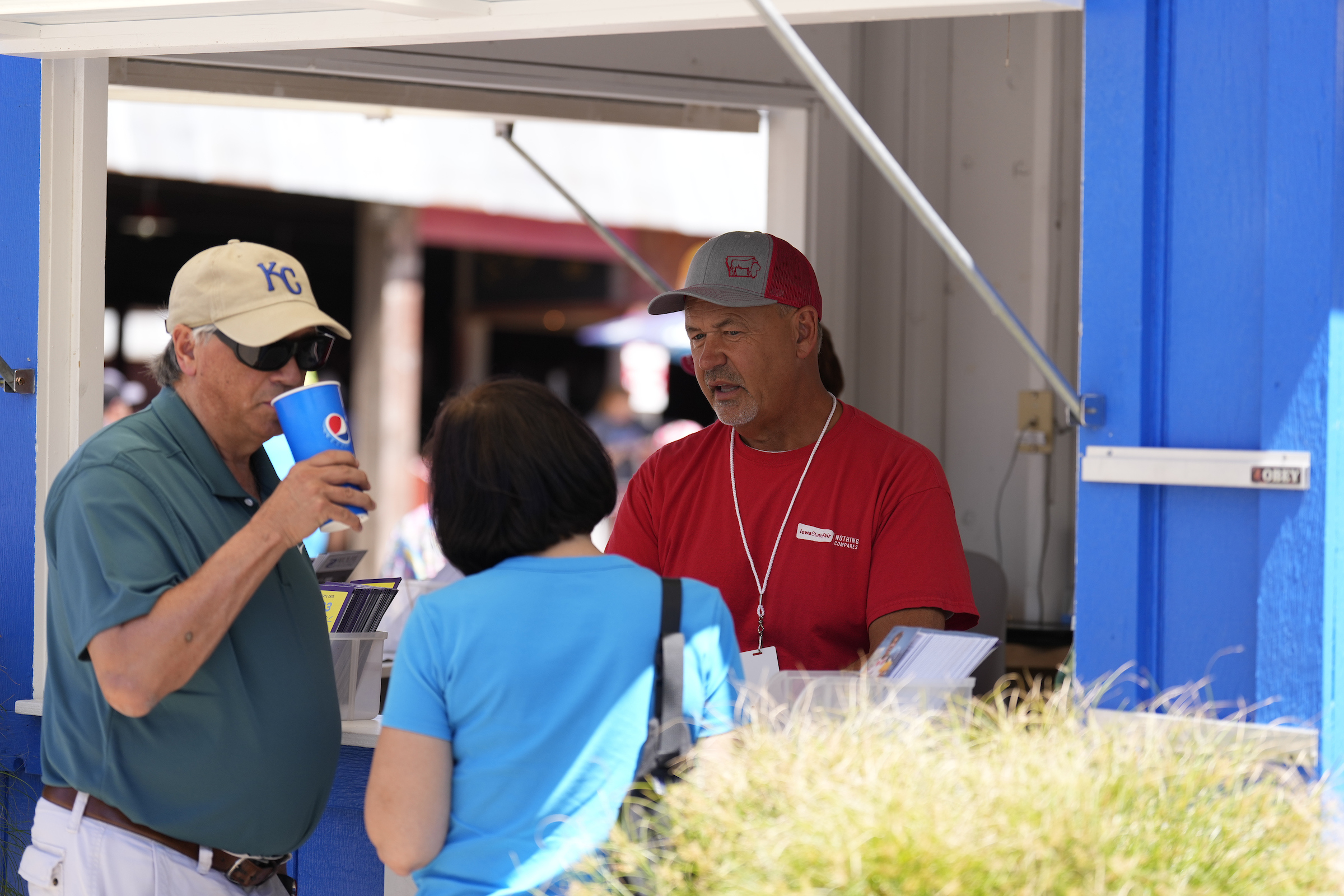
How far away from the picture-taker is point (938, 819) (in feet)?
4.41

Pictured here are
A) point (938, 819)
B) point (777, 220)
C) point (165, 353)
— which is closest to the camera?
point (938, 819)

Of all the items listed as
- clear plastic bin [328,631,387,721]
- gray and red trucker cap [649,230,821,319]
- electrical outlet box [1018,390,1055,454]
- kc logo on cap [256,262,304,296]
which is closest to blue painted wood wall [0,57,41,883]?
clear plastic bin [328,631,387,721]

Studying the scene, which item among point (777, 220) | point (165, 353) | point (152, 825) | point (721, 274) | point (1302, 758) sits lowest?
point (152, 825)

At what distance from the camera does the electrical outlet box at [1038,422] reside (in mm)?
4148

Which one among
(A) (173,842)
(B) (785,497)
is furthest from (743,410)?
(A) (173,842)

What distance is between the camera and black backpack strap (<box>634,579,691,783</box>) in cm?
159

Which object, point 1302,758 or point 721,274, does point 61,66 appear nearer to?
point 721,274

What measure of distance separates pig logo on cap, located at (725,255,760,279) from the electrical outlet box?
70.4 inches

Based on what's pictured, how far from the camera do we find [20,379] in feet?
9.52

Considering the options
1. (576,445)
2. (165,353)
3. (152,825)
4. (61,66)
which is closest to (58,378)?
(61,66)

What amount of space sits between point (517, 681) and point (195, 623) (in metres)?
0.49

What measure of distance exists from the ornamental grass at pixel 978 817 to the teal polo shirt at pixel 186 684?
644 millimetres

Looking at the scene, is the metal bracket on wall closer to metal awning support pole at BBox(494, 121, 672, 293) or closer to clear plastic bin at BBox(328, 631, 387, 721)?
clear plastic bin at BBox(328, 631, 387, 721)

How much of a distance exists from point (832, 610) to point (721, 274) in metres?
0.70
